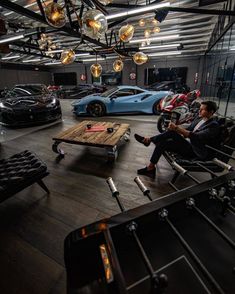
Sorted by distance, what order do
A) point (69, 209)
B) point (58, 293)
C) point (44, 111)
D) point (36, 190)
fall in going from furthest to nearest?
point (44, 111) → point (36, 190) → point (69, 209) → point (58, 293)

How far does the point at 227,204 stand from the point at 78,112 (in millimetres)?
5984

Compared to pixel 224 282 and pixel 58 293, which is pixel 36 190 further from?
pixel 224 282

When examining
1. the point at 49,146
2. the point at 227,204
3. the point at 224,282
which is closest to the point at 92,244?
the point at 224,282

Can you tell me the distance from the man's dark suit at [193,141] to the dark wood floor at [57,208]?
1.45 feet

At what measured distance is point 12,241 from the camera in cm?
145

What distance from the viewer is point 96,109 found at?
6141 mm

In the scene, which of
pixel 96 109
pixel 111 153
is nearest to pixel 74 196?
pixel 111 153

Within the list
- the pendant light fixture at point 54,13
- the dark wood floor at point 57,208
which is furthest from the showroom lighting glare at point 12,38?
the dark wood floor at point 57,208

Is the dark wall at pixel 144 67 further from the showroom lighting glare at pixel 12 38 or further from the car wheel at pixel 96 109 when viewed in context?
the showroom lighting glare at pixel 12 38

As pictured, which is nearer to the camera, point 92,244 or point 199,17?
point 92,244

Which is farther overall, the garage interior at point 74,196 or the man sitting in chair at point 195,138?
the man sitting in chair at point 195,138

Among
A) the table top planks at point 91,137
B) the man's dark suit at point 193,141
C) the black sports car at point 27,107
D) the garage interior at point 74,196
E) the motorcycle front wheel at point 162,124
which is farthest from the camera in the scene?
the black sports car at point 27,107

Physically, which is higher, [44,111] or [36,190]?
[44,111]

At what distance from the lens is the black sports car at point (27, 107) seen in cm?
466
